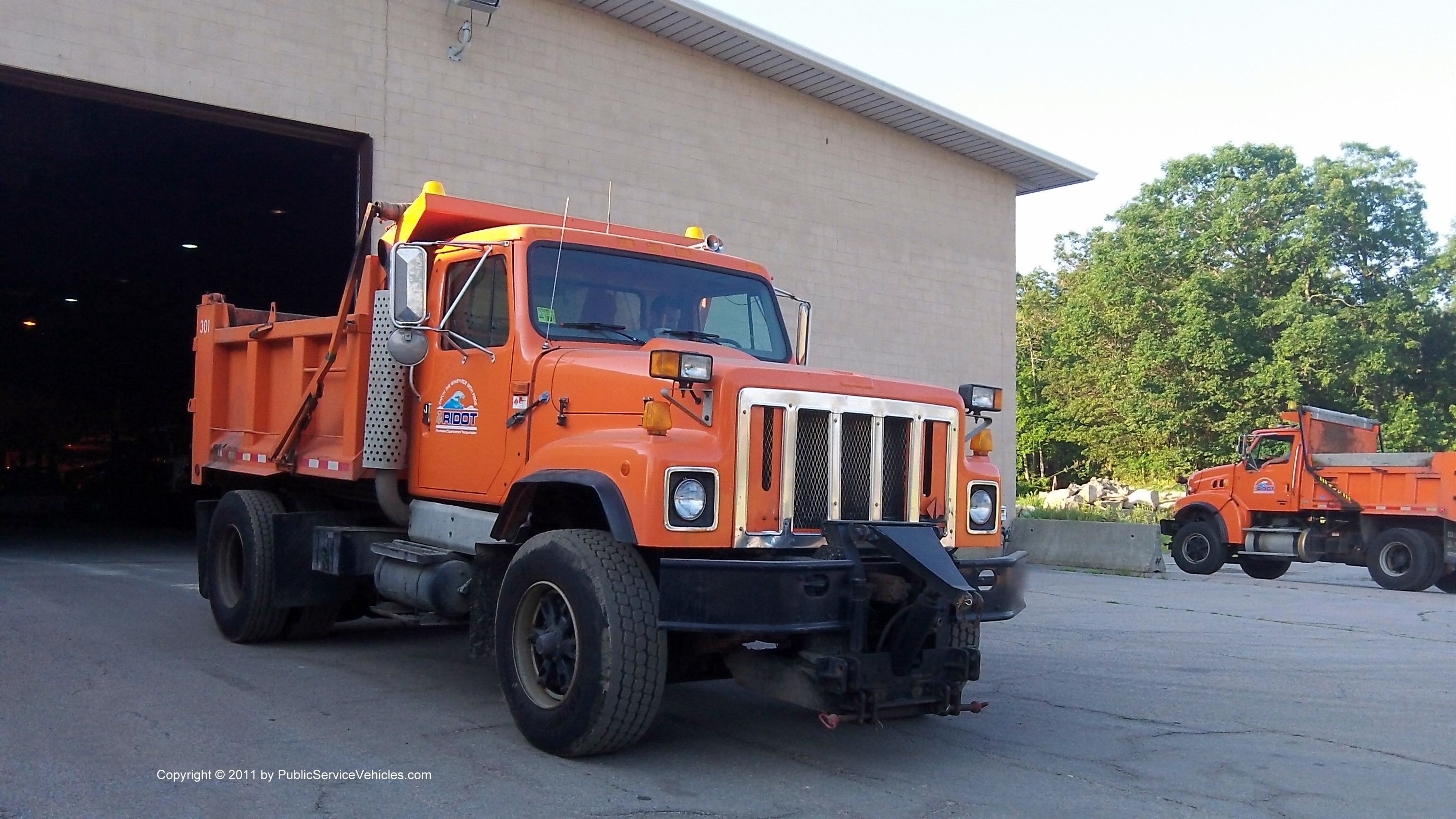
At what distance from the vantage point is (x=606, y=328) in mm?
6949

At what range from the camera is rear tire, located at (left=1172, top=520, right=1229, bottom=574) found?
19.8 meters

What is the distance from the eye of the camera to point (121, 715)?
21.4 ft

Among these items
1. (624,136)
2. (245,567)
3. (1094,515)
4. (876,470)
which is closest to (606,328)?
(876,470)

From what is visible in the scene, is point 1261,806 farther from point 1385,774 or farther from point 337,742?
point 337,742

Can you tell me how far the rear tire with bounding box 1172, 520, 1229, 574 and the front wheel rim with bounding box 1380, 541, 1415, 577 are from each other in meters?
2.33

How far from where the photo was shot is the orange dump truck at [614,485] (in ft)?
18.1

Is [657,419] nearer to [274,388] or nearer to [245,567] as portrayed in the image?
[245,567]

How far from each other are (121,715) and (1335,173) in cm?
3716

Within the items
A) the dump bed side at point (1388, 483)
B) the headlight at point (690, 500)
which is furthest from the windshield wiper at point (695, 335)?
the dump bed side at point (1388, 483)

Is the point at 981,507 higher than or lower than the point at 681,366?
lower

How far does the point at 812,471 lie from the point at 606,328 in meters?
1.67

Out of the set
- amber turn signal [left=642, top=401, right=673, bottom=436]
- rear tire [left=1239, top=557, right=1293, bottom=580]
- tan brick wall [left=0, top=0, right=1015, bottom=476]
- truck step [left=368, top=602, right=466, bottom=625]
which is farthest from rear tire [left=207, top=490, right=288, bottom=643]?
rear tire [left=1239, top=557, right=1293, bottom=580]

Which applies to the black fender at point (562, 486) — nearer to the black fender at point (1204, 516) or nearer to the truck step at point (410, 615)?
the truck step at point (410, 615)

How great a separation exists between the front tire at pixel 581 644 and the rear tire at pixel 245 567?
10.5 feet
